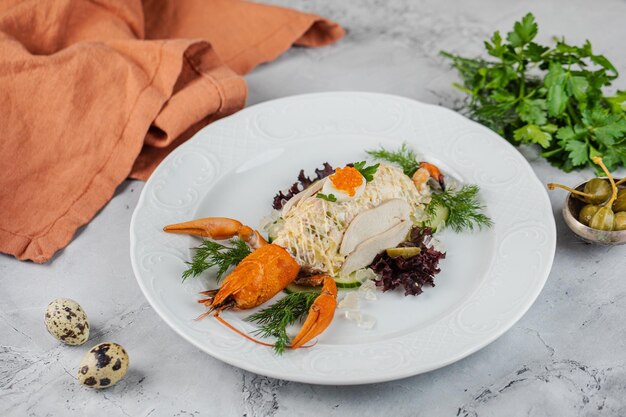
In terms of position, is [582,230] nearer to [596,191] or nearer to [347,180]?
[596,191]

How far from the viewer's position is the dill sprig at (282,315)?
417 cm

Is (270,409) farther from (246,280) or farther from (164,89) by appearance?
(164,89)

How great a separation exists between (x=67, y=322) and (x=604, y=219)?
335cm

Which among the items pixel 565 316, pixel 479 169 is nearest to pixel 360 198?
pixel 479 169

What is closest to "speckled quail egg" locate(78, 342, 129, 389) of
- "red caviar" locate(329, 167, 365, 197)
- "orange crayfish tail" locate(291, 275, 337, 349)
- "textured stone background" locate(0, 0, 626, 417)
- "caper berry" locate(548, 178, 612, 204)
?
"textured stone background" locate(0, 0, 626, 417)

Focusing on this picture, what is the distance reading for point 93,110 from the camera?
5824 mm

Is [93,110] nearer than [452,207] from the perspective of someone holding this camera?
No

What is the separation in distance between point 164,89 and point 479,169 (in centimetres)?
251

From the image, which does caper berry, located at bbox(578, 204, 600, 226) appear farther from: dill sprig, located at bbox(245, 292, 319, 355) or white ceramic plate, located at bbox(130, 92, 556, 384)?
dill sprig, located at bbox(245, 292, 319, 355)

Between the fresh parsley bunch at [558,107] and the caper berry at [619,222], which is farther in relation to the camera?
the fresh parsley bunch at [558,107]

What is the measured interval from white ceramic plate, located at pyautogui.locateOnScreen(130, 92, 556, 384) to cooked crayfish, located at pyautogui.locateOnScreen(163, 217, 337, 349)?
90mm

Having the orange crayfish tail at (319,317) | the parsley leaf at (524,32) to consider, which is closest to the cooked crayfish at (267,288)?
the orange crayfish tail at (319,317)

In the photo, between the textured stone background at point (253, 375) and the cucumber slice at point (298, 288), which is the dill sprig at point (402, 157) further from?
the cucumber slice at point (298, 288)

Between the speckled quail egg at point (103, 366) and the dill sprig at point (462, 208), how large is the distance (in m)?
2.25
